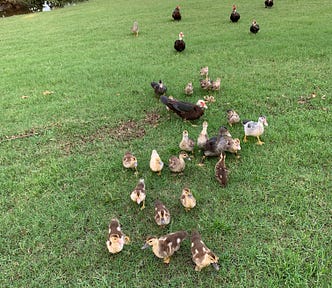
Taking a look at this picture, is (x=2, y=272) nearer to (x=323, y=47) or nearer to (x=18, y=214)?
(x=18, y=214)

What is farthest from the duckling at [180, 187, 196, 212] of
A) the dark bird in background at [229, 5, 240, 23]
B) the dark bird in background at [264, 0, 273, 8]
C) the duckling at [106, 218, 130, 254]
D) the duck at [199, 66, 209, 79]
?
the dark bird in background at [264, 0, 273, 8]

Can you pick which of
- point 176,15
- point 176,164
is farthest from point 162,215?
point 176,15

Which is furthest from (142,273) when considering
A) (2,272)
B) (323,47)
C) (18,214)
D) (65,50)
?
(65,50)

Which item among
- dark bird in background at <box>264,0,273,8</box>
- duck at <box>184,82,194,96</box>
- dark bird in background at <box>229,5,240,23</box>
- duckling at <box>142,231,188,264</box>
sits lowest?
dark bird in background at <box>264,0,273,8</box>

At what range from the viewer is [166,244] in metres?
2.86

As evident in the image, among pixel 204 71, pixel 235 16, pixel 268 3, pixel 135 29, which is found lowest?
pixel 268 3

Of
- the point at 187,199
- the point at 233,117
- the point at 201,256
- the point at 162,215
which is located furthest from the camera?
the point at 233,117

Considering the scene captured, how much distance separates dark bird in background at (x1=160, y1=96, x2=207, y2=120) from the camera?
16.0 ft

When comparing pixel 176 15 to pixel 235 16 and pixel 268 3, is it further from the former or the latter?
pixel 268 3

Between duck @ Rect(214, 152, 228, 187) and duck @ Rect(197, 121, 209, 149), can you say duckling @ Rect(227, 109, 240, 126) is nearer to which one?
duck @ Rect(197, 121, 209, 149)

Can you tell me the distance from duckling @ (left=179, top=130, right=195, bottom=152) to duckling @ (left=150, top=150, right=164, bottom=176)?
1.33 feet

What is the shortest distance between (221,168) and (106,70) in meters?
4.61

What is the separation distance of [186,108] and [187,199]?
188 centimetres

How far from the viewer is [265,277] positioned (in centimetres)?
278
